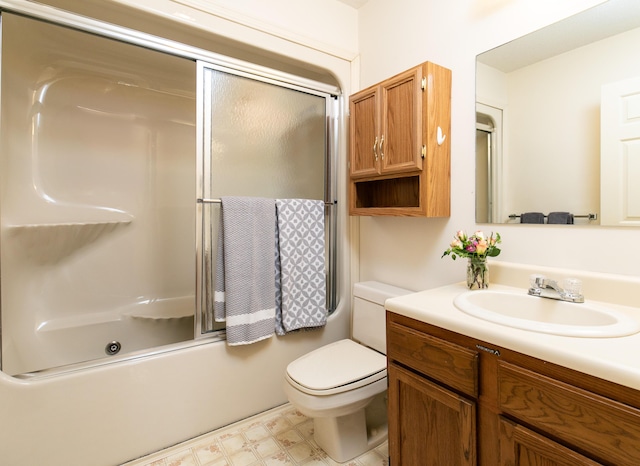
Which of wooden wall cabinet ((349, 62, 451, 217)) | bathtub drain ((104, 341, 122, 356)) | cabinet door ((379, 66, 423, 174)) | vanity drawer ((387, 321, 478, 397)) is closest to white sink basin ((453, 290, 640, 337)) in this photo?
vanity drawer ((387, 321, 478, 397))

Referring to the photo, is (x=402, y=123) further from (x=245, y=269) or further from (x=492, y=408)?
(x=492, y=408)

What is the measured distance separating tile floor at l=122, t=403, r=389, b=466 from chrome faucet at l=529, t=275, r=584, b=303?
1.01 meters

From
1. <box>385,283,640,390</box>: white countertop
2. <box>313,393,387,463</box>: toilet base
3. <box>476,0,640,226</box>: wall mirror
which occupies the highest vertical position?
<box>476,0,640,226</box>: wall mirror

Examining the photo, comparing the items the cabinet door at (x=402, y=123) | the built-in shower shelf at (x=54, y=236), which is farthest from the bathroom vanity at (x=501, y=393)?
the built-in shower shelf at (x=54, y=236)

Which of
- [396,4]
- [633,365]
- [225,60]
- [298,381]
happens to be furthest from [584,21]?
[298,381]

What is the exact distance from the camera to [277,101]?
1850mm

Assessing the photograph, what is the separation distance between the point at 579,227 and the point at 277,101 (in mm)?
1569

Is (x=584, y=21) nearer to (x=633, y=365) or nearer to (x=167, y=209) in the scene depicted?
(x=633, y=365)

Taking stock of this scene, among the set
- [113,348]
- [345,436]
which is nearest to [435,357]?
[345,436]

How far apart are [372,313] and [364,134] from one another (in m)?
0.99

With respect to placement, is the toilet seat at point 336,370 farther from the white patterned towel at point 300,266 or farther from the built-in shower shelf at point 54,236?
the built-in shower shelf at point 54,236

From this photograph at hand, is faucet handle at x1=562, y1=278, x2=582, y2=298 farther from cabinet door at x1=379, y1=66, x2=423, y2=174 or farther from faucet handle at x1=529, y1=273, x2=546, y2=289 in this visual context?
cabinet door at x1=379, y1=66, x2=423, y2=174

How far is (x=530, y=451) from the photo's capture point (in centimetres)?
78

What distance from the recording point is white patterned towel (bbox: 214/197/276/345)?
1.60 m
